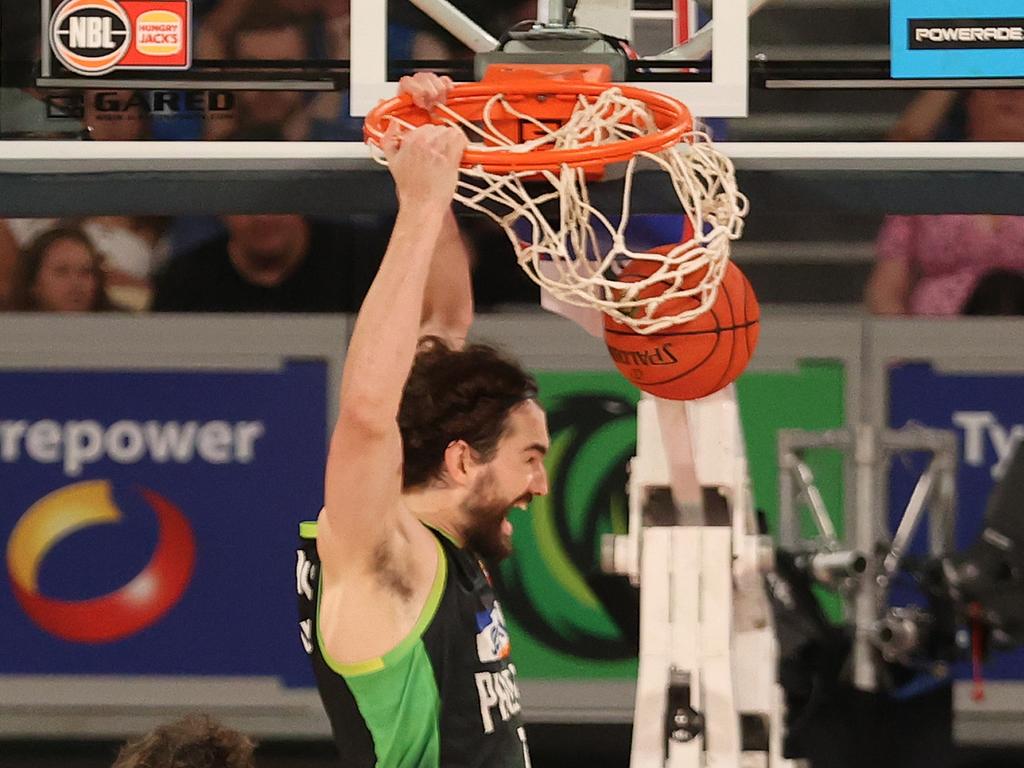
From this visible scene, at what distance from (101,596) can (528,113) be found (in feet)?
11.6

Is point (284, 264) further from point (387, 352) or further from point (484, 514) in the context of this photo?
point (387, 352)

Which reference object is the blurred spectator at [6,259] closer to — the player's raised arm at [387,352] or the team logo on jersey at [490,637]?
the team logo on jersey at [490,637]

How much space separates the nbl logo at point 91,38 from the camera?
433 centimetres

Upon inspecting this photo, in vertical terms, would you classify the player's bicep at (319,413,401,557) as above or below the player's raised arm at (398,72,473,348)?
below

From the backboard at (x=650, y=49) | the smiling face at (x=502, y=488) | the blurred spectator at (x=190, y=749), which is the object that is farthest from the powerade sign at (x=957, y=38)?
the blurred spectator at (x=190, y=749)

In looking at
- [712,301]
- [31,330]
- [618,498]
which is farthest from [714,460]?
[31,330]

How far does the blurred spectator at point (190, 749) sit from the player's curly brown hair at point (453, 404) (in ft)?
2.28

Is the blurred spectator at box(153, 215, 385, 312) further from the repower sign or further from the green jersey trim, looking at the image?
the green jersey trim

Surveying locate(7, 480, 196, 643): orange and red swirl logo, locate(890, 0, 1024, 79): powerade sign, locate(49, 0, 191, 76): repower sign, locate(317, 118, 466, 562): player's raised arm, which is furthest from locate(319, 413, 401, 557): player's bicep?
locate(7, 480, 196, 643): orange and red swirl logo

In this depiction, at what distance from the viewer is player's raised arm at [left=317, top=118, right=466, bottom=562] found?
2740 millimetres

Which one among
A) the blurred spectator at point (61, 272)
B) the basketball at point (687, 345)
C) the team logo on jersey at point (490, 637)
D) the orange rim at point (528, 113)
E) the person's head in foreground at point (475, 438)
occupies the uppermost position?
the orange rim at point (528, 113)

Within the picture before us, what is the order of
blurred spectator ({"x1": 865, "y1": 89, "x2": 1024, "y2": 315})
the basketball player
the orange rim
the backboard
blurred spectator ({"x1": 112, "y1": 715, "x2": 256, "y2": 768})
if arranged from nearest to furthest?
blurred spectator ({"x1": 112, "y1": 715, "x2": 256, "y2": 768}), the basketball player, the orange rim, the backboard, blurred spectator ({"x1": 865, "y1": 89, "x2": 1024, "y2": 315})

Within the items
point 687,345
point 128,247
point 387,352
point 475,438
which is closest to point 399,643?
point 475,438

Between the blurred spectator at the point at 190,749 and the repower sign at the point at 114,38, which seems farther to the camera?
the repower sign at the point at 114,38
